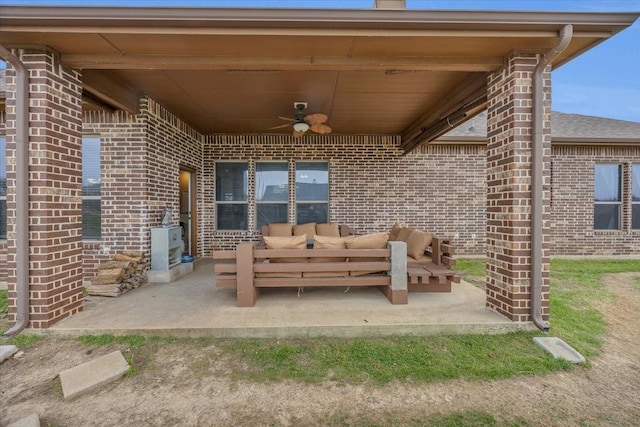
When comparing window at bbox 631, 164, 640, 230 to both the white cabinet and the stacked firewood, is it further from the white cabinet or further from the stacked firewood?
the stacked firewood

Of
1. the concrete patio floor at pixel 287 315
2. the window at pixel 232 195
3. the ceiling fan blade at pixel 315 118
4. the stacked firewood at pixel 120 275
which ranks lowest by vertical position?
the concrete patio floor at pixel 287 315

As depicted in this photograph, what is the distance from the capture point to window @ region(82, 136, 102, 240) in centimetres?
486

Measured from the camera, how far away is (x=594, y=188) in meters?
7.52

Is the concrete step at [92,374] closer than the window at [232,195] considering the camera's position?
Yes

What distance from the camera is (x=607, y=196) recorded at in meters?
7.58

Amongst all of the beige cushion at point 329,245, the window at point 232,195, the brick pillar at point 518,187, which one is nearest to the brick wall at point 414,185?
the window at point 232,195

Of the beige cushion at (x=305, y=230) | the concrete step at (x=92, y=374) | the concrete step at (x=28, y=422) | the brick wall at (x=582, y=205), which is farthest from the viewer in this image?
the brick wall at (x=582, y=205)

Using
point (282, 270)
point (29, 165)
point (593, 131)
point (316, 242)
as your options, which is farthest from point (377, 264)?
point (593, 131)

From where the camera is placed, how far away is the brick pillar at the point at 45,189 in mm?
2949

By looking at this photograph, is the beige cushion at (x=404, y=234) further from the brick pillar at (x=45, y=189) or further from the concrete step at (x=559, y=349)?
the brick pillar at (x=45, y=189)

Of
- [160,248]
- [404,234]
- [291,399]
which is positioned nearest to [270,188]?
[160,248]

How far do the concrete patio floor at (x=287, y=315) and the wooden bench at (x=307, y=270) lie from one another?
0.23 meters

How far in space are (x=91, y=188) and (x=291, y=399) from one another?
16.1 ft

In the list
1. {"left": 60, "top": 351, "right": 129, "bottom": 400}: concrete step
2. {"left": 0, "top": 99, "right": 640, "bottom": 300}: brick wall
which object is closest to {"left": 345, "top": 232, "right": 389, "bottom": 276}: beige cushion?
{"left": 60, "top": 351, "right": 129, "bottom": 400}: concrete step
